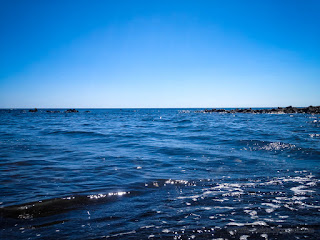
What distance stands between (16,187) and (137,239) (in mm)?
4177

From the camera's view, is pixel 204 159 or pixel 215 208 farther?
pixel 204 159

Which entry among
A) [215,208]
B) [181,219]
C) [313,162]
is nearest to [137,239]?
[181,219]

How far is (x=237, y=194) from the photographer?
15.6 feet

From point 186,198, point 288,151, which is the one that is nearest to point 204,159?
point 186,198

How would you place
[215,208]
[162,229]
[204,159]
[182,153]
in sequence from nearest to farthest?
[162,229] < [215,208] < [204,159] < [182,153]

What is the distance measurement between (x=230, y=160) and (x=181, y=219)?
543cm

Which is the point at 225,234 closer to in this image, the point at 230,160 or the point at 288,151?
the point at 230,160

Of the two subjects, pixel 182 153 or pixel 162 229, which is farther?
pixel 182 153

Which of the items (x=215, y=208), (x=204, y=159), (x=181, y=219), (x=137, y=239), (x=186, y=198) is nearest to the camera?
(x=137, y=239)

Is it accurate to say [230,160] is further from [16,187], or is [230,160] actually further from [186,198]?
[16,187]

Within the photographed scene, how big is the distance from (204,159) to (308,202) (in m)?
4.49

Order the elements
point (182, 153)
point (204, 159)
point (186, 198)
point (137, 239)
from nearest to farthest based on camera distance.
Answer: point (137, 239) → point (186, 198) → point (204, 159) → point (182, 153)

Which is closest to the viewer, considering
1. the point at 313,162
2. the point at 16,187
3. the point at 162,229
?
the point at 162,229

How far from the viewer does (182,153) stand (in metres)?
9.84
